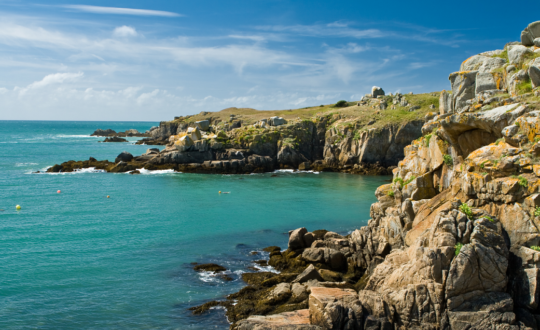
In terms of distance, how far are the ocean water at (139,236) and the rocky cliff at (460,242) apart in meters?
3.91

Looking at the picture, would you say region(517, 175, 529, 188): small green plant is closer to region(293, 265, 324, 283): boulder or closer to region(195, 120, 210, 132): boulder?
region(293, 265, 324, 283): boulder

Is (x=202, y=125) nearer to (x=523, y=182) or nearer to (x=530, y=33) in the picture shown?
(x=530, y=33)

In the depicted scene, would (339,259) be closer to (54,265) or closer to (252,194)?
(54,265)

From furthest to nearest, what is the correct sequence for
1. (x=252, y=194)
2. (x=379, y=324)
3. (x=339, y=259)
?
(x=252, y=194), (x=339, y=259), (x=379, y=324)

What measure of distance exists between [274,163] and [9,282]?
55059 mm

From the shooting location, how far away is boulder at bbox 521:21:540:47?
72.1ft

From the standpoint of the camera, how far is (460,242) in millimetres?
14656

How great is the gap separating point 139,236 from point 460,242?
2484 cm

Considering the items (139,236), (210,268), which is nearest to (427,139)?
(210,268)

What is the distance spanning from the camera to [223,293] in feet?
67.9

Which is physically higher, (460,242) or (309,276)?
(460,242)

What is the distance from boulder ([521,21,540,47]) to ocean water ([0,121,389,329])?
767 inches

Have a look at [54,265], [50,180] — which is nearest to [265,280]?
[54,265]

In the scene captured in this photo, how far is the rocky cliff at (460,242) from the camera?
13.6 meters
